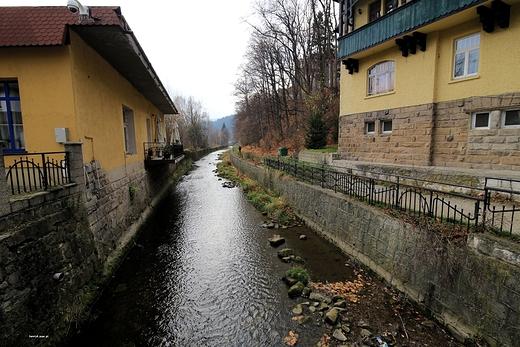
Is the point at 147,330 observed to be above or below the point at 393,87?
below

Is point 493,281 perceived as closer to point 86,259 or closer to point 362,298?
point 362,298

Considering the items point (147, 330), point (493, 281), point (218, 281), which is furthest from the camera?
point (218, 281)

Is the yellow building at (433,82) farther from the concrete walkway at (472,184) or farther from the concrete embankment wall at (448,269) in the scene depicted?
the concrete embankment wall at (448,269)

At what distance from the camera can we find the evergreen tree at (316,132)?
18.0 metres

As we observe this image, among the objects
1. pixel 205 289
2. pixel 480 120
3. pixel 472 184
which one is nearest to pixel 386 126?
pixel 480 120

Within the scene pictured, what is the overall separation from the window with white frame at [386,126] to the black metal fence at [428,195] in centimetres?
256

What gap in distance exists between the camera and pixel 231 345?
4.84 meters

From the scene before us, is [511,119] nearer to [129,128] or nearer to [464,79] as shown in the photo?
[464,79]

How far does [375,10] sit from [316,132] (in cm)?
776

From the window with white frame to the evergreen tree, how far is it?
6.32 m

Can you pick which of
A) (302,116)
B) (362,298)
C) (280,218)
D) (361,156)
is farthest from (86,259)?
(302,116)

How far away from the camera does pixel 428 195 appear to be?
735 centimetres

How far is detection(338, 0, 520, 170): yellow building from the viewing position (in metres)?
7.86

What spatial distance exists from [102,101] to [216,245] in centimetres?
624
